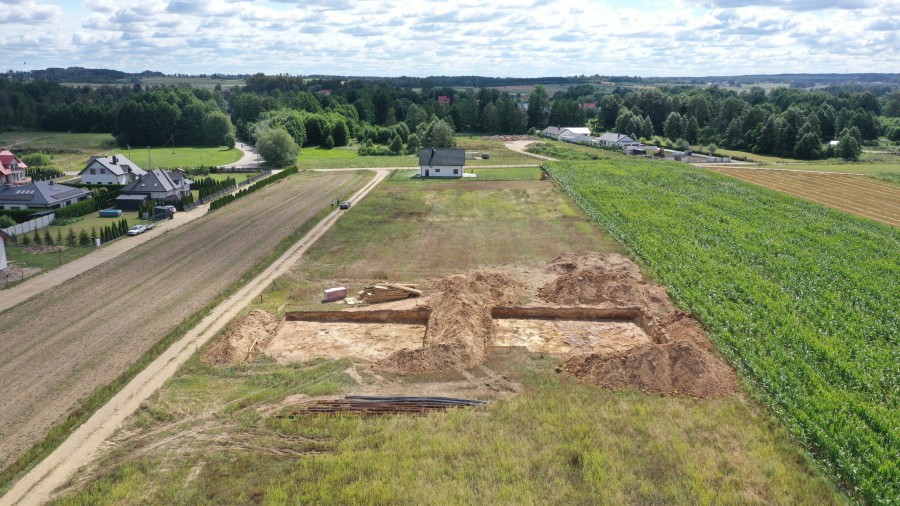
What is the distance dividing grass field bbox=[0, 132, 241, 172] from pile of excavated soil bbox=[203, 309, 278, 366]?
66.8m

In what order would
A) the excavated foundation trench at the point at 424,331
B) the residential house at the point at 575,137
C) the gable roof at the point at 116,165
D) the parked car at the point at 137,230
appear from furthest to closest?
the residential house at the point at 575,137
the gable roof at the point at 116,165
the parked car at the point at 137,230
the excavated foundation trench at the point at 424,331

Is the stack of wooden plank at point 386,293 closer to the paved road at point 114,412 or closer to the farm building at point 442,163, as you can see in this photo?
the paved road at point 114,412

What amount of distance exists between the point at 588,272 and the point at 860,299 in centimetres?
1352

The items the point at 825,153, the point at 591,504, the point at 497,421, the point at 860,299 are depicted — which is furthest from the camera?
the point at 825,153

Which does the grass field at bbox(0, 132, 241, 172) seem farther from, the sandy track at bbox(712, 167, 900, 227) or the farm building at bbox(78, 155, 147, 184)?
the sandy track at bbox(712, 167, 900, 227)

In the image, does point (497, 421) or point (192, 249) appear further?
point (192, 249)

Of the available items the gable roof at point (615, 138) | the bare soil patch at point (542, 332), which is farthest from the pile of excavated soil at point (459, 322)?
the gable roof at point (615, 138)

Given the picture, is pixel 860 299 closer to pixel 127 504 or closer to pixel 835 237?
pixel 835 237

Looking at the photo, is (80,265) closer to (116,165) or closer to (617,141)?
(116,165)

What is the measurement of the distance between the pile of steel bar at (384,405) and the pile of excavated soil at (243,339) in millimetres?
5677

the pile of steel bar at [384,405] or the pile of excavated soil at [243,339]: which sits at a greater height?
the pile of excavated soil at [243,339]

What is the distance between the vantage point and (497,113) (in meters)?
147

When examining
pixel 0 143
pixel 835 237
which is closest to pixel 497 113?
pixel 0 143

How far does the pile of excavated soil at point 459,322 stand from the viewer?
24.7 m
